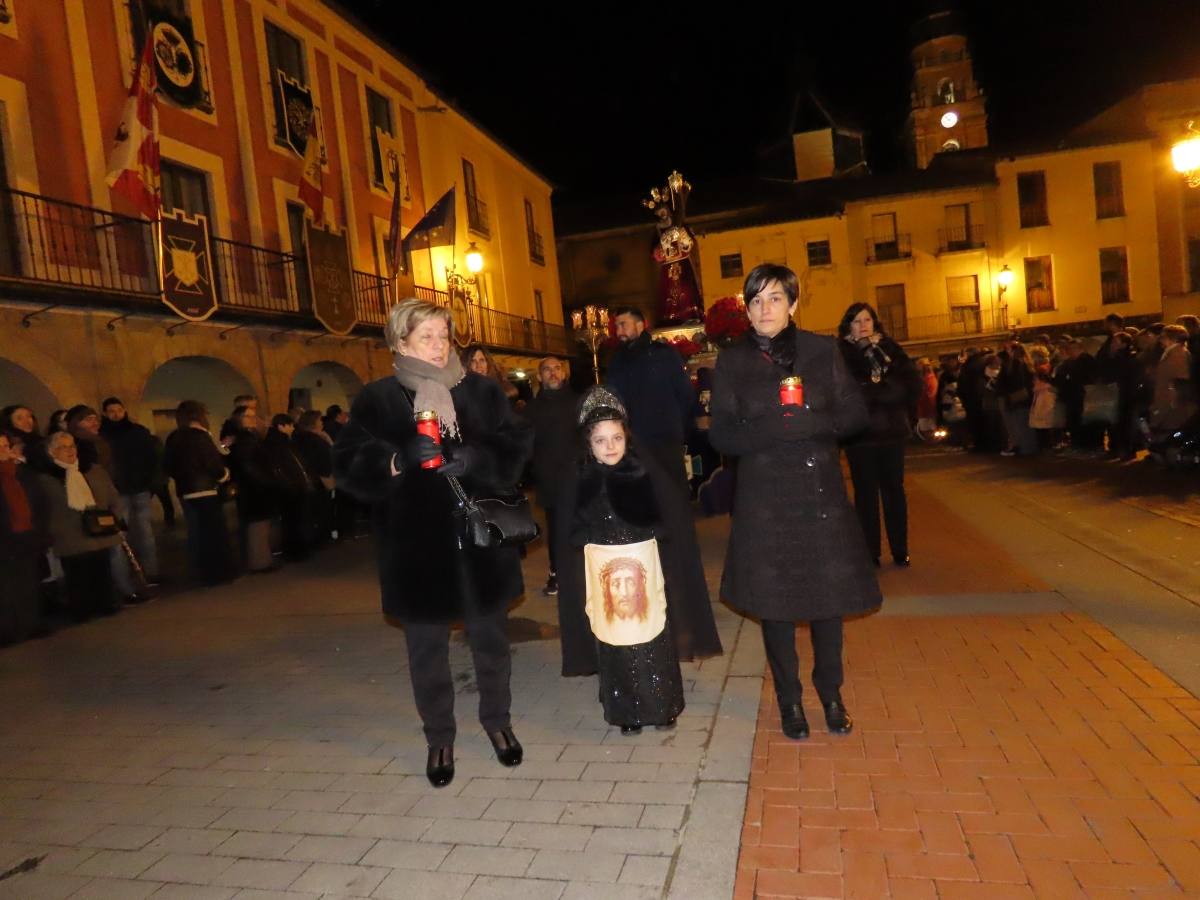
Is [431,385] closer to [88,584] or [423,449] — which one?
[423,449]

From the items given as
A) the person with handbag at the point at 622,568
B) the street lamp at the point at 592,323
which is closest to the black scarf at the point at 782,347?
the person with handbag at the point at 622,568

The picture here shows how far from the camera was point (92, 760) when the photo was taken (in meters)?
3.85

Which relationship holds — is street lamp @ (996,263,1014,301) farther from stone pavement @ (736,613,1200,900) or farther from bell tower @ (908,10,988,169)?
stone pavement @ (736,613,1200,900)

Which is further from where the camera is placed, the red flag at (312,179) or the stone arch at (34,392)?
the red flag at (312,179)

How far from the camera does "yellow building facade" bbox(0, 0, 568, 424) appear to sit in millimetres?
10109

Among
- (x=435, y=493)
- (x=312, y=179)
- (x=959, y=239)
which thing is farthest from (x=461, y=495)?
(x=959, y=239)

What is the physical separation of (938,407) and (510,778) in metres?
14.8

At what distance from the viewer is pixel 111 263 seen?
36.3 feet

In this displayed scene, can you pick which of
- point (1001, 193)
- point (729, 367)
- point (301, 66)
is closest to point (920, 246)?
point (1001, 193)

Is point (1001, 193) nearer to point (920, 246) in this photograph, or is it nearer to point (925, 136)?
point (920, 246)

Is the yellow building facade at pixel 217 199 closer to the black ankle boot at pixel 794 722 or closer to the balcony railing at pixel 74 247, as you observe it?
the balcony railing at pixel 74 247

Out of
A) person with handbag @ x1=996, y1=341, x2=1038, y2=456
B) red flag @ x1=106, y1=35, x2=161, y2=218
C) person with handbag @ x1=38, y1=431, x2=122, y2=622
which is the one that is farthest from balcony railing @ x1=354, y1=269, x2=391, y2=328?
person with handbag @ x1=996, y1=341, x2=1038, y2=456

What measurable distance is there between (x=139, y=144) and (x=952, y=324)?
108 feet

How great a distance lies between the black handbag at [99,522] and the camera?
6773mm
